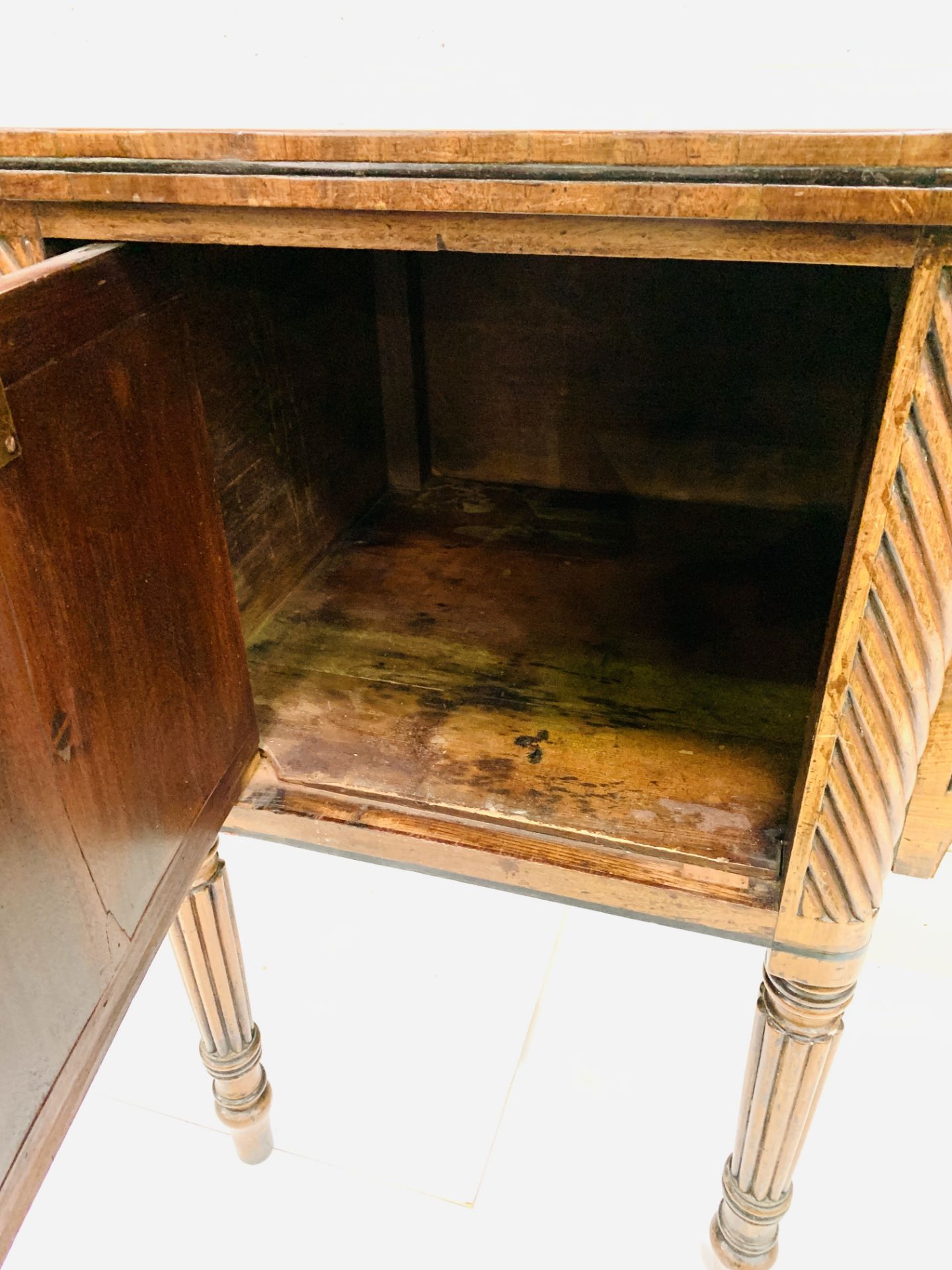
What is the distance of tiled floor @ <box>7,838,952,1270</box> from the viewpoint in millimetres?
1042

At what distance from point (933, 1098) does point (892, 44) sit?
44.5 inches

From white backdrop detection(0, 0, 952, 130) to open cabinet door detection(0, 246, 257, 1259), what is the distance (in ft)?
0.47

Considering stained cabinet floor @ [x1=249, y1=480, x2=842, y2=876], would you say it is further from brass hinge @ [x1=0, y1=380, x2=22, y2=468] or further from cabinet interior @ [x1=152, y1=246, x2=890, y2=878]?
brass hinge @ [x1=0, y1=380, x2=22, y2=468]

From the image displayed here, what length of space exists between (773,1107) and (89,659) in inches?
25.9

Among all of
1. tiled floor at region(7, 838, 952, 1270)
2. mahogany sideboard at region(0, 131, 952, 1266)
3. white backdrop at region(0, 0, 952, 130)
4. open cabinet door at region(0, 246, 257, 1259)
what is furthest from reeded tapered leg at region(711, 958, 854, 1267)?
white backdrop at region(0, 0, 952, 130)

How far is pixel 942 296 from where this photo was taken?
0.46 meters

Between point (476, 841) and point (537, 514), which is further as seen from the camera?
point (537, 514)

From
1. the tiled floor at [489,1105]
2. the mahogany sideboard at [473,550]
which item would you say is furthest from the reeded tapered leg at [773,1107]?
the tiled floor at [489,1105]

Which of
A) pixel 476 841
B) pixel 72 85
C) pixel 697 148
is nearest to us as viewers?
pixel 697 148

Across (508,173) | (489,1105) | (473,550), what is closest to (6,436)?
(508,173)

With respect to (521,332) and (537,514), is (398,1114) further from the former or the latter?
(521,332)

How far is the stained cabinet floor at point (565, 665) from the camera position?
757 millimetres

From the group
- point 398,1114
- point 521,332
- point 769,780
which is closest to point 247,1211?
point 398,1114

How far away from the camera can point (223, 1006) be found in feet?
3.27
